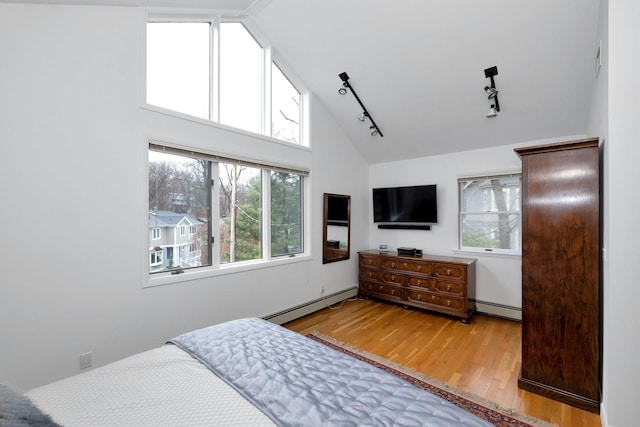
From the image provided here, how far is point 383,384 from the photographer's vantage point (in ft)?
3.94

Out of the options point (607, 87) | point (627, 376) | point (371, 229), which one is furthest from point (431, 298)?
point (607, 87)

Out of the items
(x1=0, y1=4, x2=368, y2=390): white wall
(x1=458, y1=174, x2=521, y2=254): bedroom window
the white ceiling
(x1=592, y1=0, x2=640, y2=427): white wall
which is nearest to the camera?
(x1=592, y1=0, x2=640, y2=427): white wall

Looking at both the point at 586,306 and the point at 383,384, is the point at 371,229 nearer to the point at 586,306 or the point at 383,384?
the point at 586,306

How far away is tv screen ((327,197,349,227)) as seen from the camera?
428cm

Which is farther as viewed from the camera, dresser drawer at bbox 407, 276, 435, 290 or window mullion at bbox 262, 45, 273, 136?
dresser drawer at bbox 407, 276, 435, 290

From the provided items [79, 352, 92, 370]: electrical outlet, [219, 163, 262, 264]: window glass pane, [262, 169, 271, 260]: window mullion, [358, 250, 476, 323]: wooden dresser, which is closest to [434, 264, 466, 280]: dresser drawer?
[358, 250, 476, 323]: wooden dresser

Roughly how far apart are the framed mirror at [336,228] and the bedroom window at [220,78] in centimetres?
113

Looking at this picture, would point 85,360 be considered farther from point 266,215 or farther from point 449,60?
point 449,60

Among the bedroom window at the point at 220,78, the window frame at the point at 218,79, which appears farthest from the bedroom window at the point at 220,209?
the bedroom window at the point at 220,78

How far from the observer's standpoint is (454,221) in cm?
414

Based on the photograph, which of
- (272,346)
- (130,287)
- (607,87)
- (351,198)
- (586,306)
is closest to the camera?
(272,346)

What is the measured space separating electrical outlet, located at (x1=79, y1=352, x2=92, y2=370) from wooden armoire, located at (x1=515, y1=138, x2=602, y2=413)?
133 inches

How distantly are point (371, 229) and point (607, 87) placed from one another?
143 inches

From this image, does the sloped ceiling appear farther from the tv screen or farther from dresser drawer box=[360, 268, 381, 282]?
dresser drawer box=[360, 268, 381, 282]
